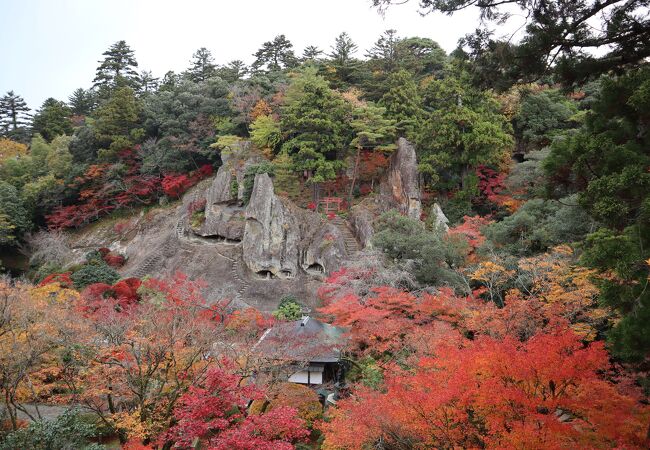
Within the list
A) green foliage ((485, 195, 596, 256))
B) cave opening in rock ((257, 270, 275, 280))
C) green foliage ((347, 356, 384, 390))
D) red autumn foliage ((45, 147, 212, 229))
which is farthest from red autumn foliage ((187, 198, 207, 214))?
green foliage ((485, 195, 596, 256))

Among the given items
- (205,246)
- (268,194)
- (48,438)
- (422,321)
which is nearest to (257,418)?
(48,438)

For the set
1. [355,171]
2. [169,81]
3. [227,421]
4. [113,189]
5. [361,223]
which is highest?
[169,81]

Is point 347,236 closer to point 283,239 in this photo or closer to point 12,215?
point 283,239

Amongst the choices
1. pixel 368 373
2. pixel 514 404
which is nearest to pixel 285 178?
pixel 368 373

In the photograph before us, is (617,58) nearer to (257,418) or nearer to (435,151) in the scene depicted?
(257,418)

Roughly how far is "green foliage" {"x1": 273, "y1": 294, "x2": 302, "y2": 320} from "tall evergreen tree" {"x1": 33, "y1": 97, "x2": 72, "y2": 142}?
35696 mm

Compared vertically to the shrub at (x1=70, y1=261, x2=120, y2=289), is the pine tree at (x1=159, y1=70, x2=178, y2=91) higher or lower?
higher

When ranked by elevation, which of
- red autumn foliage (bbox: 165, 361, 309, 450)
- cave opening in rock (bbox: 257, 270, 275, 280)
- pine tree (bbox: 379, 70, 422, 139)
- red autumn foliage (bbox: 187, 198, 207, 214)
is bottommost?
red autumn foliage (bbox: 165, 361, 309, 450)

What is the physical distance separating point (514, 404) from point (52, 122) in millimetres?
49684

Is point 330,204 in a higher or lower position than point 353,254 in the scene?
higher

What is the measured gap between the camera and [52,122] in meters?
43.4

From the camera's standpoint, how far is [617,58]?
679 cm

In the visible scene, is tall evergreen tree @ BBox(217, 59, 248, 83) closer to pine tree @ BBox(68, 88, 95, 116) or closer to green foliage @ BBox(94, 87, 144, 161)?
green foliage @ BBox(94, 87, 144, 161)

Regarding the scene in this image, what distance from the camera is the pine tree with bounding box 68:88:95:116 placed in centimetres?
5006
